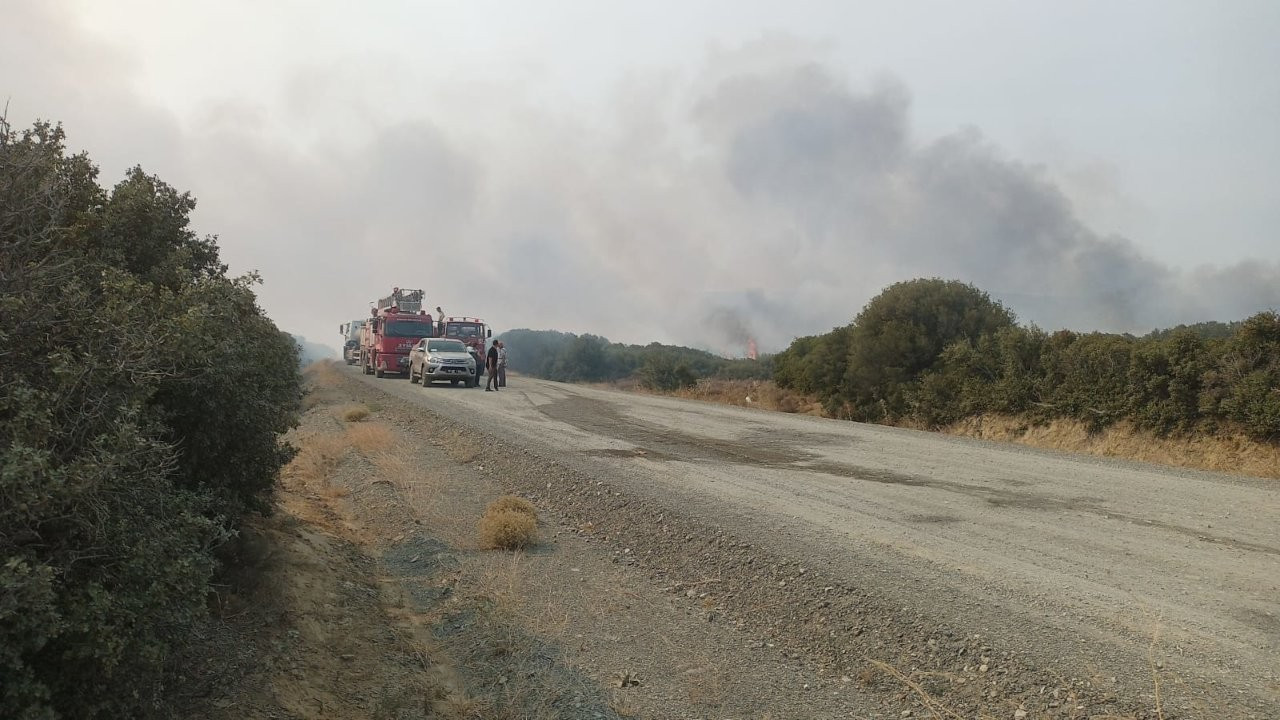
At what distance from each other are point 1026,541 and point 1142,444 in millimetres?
8901

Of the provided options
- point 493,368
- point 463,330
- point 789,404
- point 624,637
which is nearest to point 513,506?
point 624,637

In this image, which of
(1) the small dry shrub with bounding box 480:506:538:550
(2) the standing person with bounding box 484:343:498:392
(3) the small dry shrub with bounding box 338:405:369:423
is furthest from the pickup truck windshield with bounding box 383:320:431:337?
(1) the small dry shrub with bounding box 480:506:538:550

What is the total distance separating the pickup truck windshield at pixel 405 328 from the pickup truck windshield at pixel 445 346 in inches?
209

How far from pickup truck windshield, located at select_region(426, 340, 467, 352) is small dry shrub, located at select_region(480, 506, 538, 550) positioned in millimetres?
22999

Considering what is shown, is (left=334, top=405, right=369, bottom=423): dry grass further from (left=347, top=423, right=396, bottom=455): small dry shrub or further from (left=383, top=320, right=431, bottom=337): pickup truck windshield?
(left=383, top=320, right=431, bottom=337): pickup truck windshield

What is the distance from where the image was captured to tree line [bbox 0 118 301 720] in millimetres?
2725

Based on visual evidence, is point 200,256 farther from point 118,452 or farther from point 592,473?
point 592,473

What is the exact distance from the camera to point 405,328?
36.1m

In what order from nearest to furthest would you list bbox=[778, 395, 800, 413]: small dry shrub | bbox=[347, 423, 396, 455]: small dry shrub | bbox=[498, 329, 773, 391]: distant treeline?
bbox=[347, 423, 396, 455]: small dry shrub
bbox=[778, 395, 800, 413]: small dry shrub
bbox=[498, 329, 773, 391]: distant treeline

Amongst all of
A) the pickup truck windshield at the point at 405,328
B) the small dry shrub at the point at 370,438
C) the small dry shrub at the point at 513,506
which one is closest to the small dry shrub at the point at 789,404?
the small dry shrub at the point at 370,438

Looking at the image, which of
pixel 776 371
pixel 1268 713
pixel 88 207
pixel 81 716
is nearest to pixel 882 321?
pixel 776 371

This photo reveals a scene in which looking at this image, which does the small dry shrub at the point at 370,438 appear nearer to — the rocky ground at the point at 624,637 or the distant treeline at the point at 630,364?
the rocky ground at the point at 624,637

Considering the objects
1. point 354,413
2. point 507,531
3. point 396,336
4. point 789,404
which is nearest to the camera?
point 507,531

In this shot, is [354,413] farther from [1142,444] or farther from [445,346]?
[1142,444]
